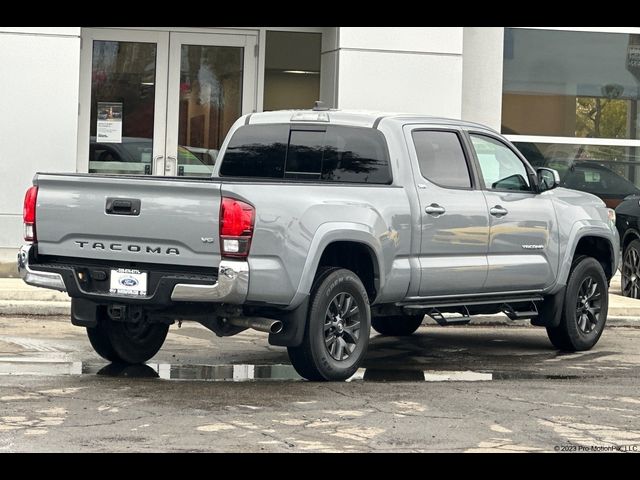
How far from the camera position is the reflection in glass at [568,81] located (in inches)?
795

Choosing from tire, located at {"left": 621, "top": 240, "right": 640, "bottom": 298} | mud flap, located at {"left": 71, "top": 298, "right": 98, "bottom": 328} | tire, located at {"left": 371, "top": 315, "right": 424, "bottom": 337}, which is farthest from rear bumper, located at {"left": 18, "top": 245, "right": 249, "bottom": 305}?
tire, located at {"left": 621, "top": 240, "right": 640, "bottom": 298}

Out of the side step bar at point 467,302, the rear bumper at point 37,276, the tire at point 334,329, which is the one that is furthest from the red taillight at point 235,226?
the side step bar at point 467,302

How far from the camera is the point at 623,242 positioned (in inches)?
642

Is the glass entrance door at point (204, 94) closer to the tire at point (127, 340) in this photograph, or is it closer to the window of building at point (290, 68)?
the window of building at point (290, 68)

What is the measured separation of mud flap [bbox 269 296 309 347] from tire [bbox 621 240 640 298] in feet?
24.7

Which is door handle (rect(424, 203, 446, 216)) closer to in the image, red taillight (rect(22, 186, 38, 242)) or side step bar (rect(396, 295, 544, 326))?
side step bar (rect(396, 295, 544, 326))

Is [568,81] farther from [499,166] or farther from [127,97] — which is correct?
[499,166]

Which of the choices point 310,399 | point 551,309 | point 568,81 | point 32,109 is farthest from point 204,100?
point 310,399

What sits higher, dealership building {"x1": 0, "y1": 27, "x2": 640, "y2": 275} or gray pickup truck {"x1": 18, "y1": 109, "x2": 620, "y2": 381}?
dealership building {"x1": 0, "y1": 27, "x2": 640, "y2": 275}

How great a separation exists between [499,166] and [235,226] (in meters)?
3.31

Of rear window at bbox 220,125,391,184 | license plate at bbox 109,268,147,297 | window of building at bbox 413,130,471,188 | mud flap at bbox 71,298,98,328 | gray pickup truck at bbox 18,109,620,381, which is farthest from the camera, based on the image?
window of building at bbox 413,130,471,188

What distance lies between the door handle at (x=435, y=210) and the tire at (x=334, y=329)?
0.95 m

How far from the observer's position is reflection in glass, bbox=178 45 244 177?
65.2 ft
